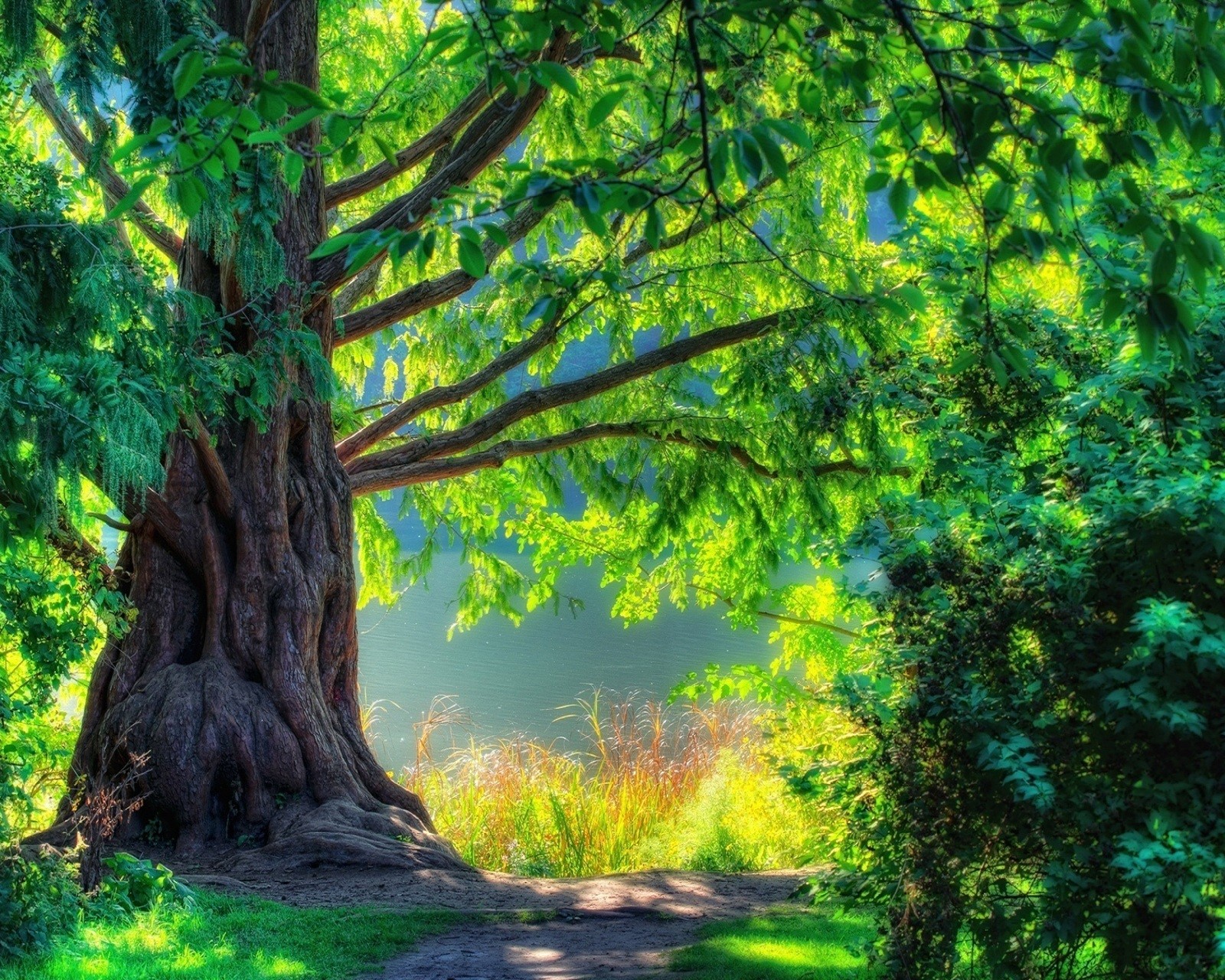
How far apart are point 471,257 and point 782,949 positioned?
Result: 3.72 metres

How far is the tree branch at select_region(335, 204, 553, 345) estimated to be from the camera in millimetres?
7586

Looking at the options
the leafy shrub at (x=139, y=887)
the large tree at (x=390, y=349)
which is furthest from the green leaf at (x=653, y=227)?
the leafy shrub at (x=139, y=887)

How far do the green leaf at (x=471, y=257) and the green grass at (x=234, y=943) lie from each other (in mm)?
3032

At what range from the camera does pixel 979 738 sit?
10.6ft

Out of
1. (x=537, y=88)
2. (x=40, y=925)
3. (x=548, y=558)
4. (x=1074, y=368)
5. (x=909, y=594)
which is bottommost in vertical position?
(x=40, y=925)

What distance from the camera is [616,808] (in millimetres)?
9273

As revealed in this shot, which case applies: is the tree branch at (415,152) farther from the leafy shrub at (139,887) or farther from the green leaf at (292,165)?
the green leaf at (292,165)

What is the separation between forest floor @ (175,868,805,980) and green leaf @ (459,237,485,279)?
3.36m

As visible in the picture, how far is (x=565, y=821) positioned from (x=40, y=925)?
16.4 ft

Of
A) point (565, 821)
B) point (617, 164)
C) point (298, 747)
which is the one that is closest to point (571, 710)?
point (565, 821)

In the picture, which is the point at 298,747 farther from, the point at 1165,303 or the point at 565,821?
the point at 1165,303

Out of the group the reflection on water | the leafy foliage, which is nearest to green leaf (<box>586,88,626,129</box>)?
the leafy foliage

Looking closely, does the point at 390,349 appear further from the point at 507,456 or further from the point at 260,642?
the point at 260,642

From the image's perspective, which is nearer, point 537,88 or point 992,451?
point 992,451
